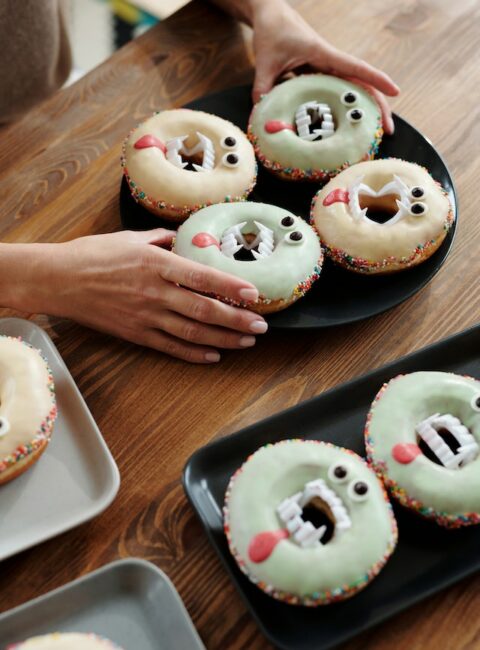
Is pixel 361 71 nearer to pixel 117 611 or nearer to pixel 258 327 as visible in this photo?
pixel 258 327

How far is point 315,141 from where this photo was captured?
6.04 feet

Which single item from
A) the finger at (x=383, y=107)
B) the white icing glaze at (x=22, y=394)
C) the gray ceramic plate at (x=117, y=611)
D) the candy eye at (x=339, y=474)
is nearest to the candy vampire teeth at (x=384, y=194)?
the finger at (x=383, y=107)

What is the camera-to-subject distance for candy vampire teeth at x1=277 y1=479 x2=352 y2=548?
126 centimetres

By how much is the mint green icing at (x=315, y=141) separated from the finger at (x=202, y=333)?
45 centimetres

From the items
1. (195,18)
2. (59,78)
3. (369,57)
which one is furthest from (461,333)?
(59,78)

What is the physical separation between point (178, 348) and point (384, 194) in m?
0.55

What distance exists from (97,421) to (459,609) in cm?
72

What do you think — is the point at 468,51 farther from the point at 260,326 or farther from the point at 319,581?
the point at 319,581

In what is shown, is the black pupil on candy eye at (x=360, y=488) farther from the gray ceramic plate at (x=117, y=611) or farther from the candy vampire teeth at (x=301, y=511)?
the gray ceramic plate at (x=117, y=611)

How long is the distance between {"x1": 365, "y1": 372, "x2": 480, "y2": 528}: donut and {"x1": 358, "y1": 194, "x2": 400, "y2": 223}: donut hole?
44cm

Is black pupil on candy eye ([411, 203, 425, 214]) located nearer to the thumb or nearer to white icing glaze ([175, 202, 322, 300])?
white icing glaze ([175, 202, 322, 300])

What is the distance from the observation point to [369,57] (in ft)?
7.03

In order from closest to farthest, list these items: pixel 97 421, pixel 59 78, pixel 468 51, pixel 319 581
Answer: pixel 319 581, pixel 97 421, pixel 468 51, pixel 59 78

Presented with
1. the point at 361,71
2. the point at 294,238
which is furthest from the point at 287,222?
the point at 361,71
